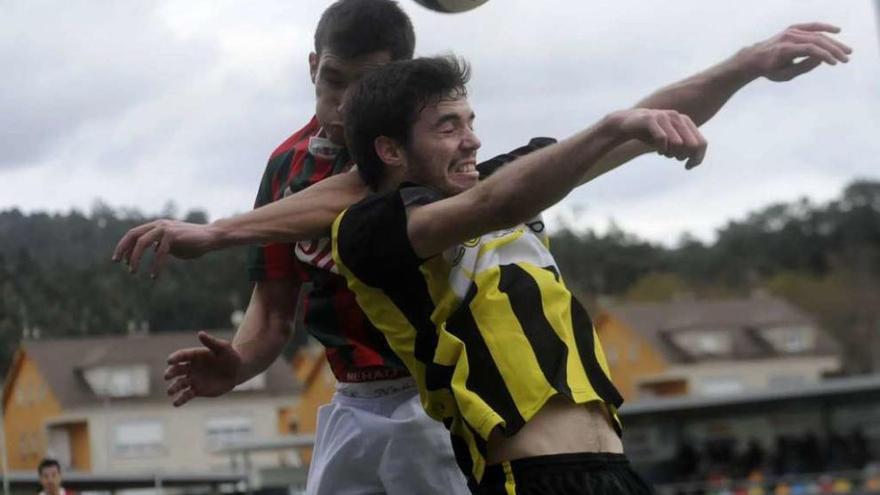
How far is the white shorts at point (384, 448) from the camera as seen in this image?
3.89 m

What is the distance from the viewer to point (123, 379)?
2298 centimetres

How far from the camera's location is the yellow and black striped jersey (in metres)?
3.18

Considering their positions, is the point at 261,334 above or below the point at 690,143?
below

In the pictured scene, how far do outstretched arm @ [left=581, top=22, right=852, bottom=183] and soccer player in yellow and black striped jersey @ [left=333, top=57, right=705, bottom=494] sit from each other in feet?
0.77

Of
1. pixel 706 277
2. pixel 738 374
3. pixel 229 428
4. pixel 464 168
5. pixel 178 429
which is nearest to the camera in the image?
pixel 464 168

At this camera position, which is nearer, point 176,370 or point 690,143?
point 690,143

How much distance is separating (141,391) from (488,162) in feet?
58.3

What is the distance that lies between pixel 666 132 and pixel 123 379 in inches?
818

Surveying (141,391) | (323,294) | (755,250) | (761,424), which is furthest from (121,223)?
(755,250)

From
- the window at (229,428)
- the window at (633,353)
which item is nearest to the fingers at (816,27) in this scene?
the window at (229,428)

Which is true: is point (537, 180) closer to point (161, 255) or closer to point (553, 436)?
point (553, 436)

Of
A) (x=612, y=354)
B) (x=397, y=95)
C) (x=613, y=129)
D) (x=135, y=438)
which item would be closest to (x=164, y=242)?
(x=397, y=95)

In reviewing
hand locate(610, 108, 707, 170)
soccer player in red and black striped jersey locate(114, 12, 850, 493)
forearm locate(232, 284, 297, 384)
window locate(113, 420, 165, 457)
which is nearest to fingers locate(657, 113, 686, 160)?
hand locate(610, 108, 707, 170)

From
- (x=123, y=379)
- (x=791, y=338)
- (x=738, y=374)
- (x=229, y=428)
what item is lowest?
(x=738, y=374)
